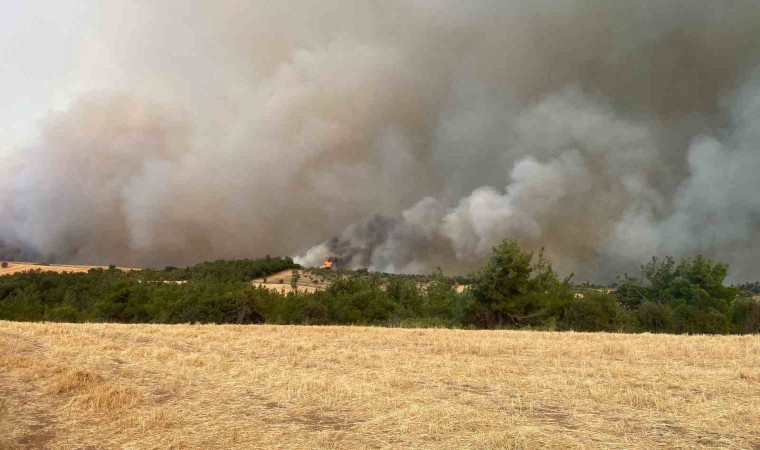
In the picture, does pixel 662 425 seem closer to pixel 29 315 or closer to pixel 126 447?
pixel 126 447

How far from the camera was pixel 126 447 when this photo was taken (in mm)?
9461

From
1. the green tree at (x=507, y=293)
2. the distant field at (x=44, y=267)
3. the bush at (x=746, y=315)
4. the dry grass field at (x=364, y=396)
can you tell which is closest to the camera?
the dry grass field at (x=364, y=396)

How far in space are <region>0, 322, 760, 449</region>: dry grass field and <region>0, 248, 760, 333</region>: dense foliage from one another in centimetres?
2611

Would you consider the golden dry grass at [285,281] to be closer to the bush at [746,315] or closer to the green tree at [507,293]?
the green tree at [507,293]

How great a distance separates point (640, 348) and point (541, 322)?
27553 millimetres

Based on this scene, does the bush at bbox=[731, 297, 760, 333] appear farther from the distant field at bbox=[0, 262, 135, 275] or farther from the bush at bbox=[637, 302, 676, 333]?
the distant field at bbox=[0, 262, 135, 275]

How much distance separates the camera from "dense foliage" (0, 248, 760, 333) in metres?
52.7

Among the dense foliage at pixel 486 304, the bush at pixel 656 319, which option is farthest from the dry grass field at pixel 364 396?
the bush at pixel 656 319

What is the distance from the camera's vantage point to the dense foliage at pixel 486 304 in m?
52.7

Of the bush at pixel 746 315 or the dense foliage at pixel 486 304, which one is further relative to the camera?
the bush at pixel 746 315

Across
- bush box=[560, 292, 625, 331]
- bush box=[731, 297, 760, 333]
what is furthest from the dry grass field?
bush box=[731, 297, 760, 333]

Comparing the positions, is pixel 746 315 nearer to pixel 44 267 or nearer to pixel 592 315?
pixel 592 315

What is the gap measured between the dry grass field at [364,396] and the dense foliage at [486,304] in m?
26.1

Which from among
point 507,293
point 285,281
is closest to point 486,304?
point 507,293
